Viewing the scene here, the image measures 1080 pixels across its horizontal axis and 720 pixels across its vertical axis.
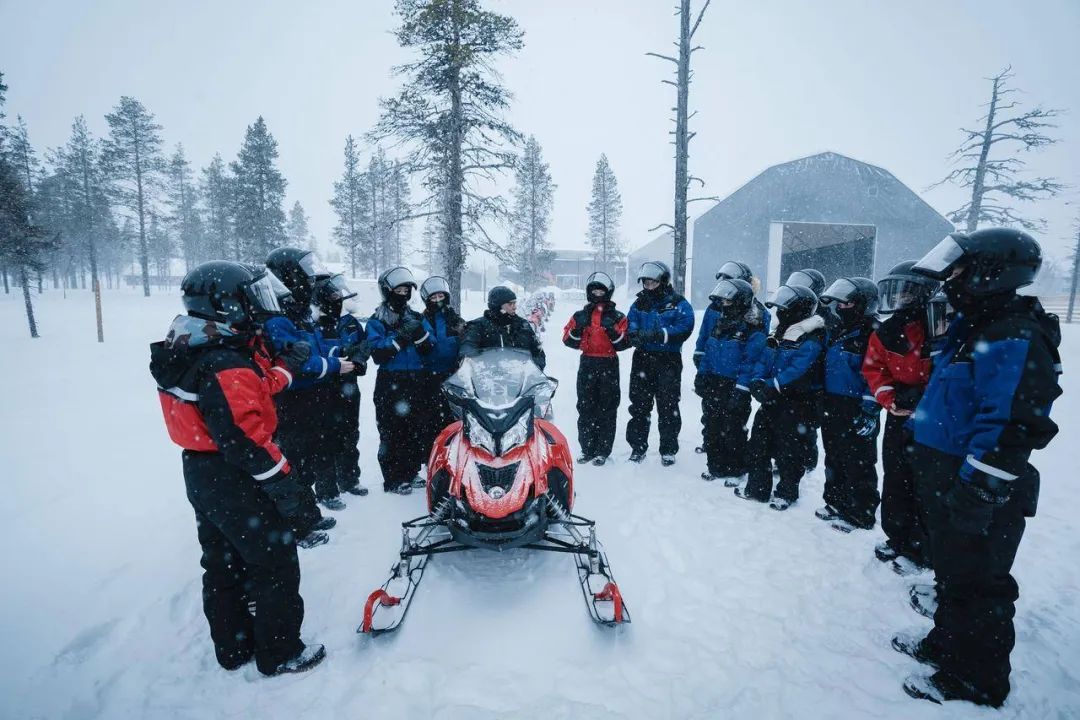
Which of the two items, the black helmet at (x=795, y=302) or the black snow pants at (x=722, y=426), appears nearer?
the black helmet at (x=795, y=302)

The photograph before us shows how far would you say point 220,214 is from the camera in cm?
3959

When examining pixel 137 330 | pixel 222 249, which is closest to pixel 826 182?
pixel 137 330

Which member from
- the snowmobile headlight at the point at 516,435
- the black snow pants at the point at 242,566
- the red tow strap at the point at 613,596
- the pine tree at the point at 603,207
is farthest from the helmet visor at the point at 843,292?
the pine tree at the point at 603,207

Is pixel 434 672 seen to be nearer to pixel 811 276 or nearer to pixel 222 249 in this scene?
pixel 811 276

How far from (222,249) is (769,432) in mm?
46931

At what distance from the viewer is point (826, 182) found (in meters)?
22.2

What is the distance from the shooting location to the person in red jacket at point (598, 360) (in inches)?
224

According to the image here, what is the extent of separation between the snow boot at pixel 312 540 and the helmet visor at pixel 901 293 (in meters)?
5.01

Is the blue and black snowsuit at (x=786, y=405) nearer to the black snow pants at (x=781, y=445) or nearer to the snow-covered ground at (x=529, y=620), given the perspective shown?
the black snow pants at (x=781, y=445)

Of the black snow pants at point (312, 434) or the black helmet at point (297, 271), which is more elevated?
the black helmet at point (297, 271)

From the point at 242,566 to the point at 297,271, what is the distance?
8.79 feet

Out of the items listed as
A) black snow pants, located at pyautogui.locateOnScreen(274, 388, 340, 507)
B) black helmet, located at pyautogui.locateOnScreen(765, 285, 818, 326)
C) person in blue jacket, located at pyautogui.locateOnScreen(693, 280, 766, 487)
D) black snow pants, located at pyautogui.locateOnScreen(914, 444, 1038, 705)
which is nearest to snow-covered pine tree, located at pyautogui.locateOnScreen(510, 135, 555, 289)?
person in blue jacket, located at pyautogui.locateOnScreen(693, 280, 766, 487)

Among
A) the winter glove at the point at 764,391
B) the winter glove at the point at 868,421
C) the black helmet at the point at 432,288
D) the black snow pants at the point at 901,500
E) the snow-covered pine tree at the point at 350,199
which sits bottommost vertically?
the black snow pants at the point at 901,500

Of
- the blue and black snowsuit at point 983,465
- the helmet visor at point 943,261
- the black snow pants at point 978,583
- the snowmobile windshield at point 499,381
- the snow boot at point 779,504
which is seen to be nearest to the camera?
the blue and black snowsuit at point 983,465
